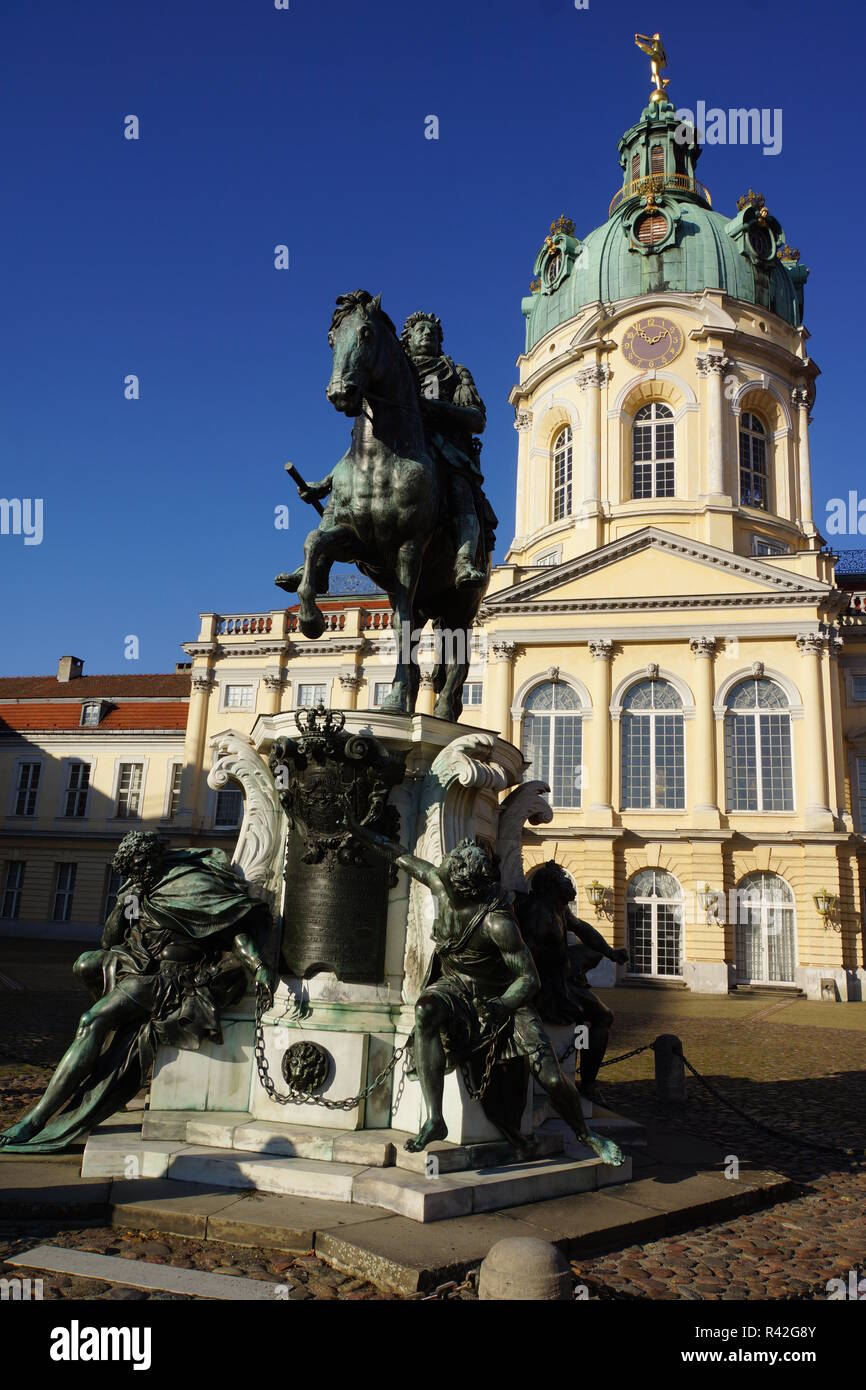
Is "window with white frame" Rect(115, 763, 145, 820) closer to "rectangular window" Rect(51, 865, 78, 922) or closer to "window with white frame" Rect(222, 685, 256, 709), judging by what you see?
"rectangular window" Rect(51, 865, 78, 922)

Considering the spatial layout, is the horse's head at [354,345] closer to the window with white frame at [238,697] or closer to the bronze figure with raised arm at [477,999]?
the bronze figure with raised arm at [477,999]

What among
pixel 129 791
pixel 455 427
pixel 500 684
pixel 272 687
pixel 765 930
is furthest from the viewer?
pixel 129 791

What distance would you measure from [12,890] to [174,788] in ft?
26.1

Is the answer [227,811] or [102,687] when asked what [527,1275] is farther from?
[102,687]

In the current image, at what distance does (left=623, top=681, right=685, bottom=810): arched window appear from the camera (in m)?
31.6

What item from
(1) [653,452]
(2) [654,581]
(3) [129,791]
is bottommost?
(3) [129,791]

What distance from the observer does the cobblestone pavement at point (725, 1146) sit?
13.8 feet

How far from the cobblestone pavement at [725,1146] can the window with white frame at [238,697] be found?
2049 centimetres

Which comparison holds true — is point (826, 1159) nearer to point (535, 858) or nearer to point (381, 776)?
point (381, 776)

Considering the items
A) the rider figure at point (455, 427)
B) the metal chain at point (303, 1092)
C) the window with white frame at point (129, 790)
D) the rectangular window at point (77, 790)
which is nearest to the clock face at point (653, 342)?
the window with white frame at point (129, 790)

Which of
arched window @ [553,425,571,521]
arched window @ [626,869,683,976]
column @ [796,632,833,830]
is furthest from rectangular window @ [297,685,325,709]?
column @ [796,632,833,830]

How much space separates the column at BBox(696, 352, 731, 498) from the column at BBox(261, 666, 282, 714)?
1749cm

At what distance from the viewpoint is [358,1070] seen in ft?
17.9

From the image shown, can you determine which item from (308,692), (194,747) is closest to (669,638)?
(308,692)
